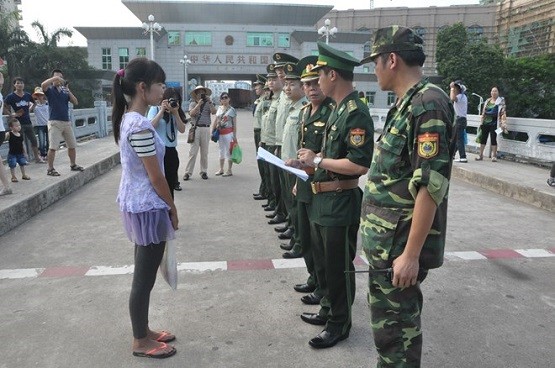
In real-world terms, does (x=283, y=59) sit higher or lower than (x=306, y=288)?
higher

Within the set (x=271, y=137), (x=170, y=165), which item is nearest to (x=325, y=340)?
(x=170, y=165)

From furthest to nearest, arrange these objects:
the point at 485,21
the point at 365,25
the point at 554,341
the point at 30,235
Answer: the point at 365,25, the point at 485,21, the point at 30,235, the point at 554,341

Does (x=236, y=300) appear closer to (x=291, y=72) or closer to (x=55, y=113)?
(x=291, y=72)

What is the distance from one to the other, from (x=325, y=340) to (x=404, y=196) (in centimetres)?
130

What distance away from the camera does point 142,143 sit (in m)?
2.27

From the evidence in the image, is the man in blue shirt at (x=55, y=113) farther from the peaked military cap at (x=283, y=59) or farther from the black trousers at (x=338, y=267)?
the black trousers at (x=338, y=267)

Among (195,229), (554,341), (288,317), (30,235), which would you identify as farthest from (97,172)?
(554,341)

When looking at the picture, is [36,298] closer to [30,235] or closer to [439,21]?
[30,235]

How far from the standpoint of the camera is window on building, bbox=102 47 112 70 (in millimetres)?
42156

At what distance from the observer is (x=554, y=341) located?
2.76 meters

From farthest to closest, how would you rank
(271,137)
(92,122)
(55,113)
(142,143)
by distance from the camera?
(92,122), (55,113), (271,137), (142,143)

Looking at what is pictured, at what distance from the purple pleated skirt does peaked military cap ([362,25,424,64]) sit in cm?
145

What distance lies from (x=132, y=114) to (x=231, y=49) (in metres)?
42.7

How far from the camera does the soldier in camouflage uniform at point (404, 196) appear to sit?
1.67 m
